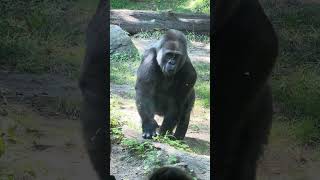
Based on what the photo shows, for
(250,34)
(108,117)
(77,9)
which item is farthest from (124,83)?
(250,34)

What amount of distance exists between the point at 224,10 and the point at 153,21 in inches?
16.5

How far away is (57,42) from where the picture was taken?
3.79 meters

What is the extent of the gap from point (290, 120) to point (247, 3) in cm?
69

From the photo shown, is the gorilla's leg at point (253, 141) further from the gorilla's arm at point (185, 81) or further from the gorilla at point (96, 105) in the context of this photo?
the gorilla at point (96, 105)

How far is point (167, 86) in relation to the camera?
4133 mm

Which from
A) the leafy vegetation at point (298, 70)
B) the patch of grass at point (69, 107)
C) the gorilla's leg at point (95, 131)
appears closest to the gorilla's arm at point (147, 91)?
the gorilla's leg at point (95, 131)

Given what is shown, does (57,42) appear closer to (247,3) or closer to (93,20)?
(93,20)

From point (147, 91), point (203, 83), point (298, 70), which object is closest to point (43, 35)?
point (147, 91)

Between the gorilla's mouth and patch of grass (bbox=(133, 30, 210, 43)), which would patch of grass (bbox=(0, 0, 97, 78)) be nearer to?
patch of grass (bbox=(133, 30, 210, 43))

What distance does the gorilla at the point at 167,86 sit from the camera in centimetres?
390

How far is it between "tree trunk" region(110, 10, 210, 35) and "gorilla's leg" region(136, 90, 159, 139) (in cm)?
40

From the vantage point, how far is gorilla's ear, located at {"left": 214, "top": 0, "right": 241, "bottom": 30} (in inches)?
146

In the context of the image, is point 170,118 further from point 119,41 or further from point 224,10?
point 224,10

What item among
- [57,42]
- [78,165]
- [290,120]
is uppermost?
[57,42]
